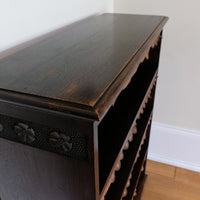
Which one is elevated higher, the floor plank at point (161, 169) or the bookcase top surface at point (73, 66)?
the bookcase top surface at point (73, 66)

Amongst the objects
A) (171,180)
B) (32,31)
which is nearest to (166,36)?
(32,31)

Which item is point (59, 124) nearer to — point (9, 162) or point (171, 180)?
point (9, 162)

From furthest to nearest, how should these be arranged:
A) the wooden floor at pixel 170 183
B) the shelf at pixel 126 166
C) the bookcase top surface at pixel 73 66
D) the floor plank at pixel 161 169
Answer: the floor plank at pixel 161 169, the wooden floor at pixel 170 183, the shelf at pixel 126 166, the bookcase top surface at pixel 73 66

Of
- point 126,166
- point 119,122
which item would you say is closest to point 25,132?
point 119,122

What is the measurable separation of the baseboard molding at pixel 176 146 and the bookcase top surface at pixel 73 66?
2.89 ft

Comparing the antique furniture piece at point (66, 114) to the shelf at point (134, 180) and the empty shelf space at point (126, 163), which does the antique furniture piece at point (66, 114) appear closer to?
the empty shelf space at point (126, 163)

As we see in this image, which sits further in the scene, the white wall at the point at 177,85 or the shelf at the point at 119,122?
the white wall at the point at 177,85

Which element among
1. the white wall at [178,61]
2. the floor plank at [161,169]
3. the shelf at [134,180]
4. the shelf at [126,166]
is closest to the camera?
the shelf at [126,166]

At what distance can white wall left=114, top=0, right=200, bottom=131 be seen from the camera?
43.9 inches

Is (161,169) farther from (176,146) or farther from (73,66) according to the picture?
(73,66)

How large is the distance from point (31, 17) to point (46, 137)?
1.31 feet

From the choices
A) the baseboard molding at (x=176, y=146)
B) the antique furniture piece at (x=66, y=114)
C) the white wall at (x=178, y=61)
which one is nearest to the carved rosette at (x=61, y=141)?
the antique furniture piece at (x=66, y=114)

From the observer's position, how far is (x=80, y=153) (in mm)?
391

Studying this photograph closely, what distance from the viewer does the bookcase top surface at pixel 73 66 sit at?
347 millimetres
